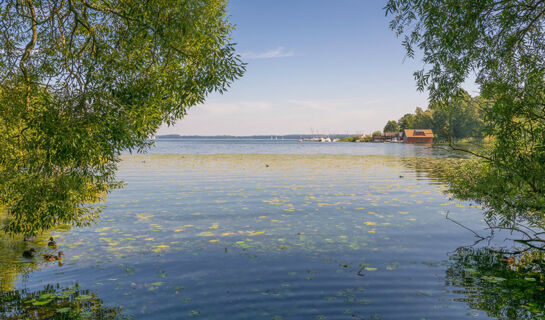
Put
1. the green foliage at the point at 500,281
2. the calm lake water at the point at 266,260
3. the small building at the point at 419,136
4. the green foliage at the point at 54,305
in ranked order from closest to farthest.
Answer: the green foliage at the point at 54,305 → the green foliage at the point at 500,281 → the calm lake water at the point at 266,260 → the small building at the point at 419,136

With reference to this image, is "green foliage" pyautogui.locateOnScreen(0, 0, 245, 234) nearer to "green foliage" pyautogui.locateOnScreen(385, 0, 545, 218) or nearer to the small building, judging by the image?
"green foliage" pyautogui.locateOnScreen(385, 0, 545, 218)

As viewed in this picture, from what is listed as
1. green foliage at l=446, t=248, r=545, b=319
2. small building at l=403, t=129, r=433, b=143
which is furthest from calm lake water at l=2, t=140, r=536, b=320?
small building at l=403, t=129, r=433, b=143

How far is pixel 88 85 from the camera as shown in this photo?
1206 cm

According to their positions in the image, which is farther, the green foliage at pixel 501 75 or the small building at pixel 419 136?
the small building at pixel 419 136

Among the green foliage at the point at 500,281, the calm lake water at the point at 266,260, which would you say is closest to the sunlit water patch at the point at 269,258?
the calm lake water at the point at 266,260

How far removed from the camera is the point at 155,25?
11.5 metres

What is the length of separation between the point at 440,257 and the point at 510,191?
339 cm

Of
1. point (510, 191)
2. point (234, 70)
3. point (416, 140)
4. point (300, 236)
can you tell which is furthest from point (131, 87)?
point (416, 140)

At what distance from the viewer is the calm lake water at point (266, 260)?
970cm

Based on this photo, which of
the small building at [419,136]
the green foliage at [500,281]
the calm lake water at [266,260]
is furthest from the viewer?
the small building at [419,136]

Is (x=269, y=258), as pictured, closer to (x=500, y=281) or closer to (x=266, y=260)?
(x=266, y=260)

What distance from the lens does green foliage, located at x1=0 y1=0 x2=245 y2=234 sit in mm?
11031

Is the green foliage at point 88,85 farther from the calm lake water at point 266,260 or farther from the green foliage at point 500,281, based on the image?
the green foliage at point 500,281

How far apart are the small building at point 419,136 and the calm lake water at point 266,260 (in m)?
167
